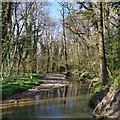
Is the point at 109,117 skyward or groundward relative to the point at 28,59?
groundward

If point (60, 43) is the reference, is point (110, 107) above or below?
below

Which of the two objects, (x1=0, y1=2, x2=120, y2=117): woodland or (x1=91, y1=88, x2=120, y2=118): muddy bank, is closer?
(x1=91, y1=88, x2=120, y2=118): muddy bank

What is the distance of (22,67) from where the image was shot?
80.4 feet

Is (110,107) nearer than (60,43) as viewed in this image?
Yes

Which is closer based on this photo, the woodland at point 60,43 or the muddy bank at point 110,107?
the muddy bank at point 110,107

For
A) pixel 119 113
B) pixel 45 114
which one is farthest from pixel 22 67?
pixel 119 113

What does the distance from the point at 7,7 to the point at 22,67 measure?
10.4 metres

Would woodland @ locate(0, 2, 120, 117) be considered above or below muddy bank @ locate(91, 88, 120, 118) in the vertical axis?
above

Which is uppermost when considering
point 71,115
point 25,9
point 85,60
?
point 25,9

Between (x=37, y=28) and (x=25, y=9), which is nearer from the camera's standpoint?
(x=25, y=9)

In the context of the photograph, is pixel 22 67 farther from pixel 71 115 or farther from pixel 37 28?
pixel 71 115

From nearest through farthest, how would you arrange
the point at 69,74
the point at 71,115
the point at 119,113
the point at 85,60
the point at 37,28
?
the point at 119,113 → the point at 71,115 → the point at 85,60 → the point at 37,28 → the point at 69,74

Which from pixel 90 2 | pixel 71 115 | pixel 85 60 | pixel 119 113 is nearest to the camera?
pixel 119 113

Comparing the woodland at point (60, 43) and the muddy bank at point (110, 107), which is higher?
the woodland at point (60, 43)
